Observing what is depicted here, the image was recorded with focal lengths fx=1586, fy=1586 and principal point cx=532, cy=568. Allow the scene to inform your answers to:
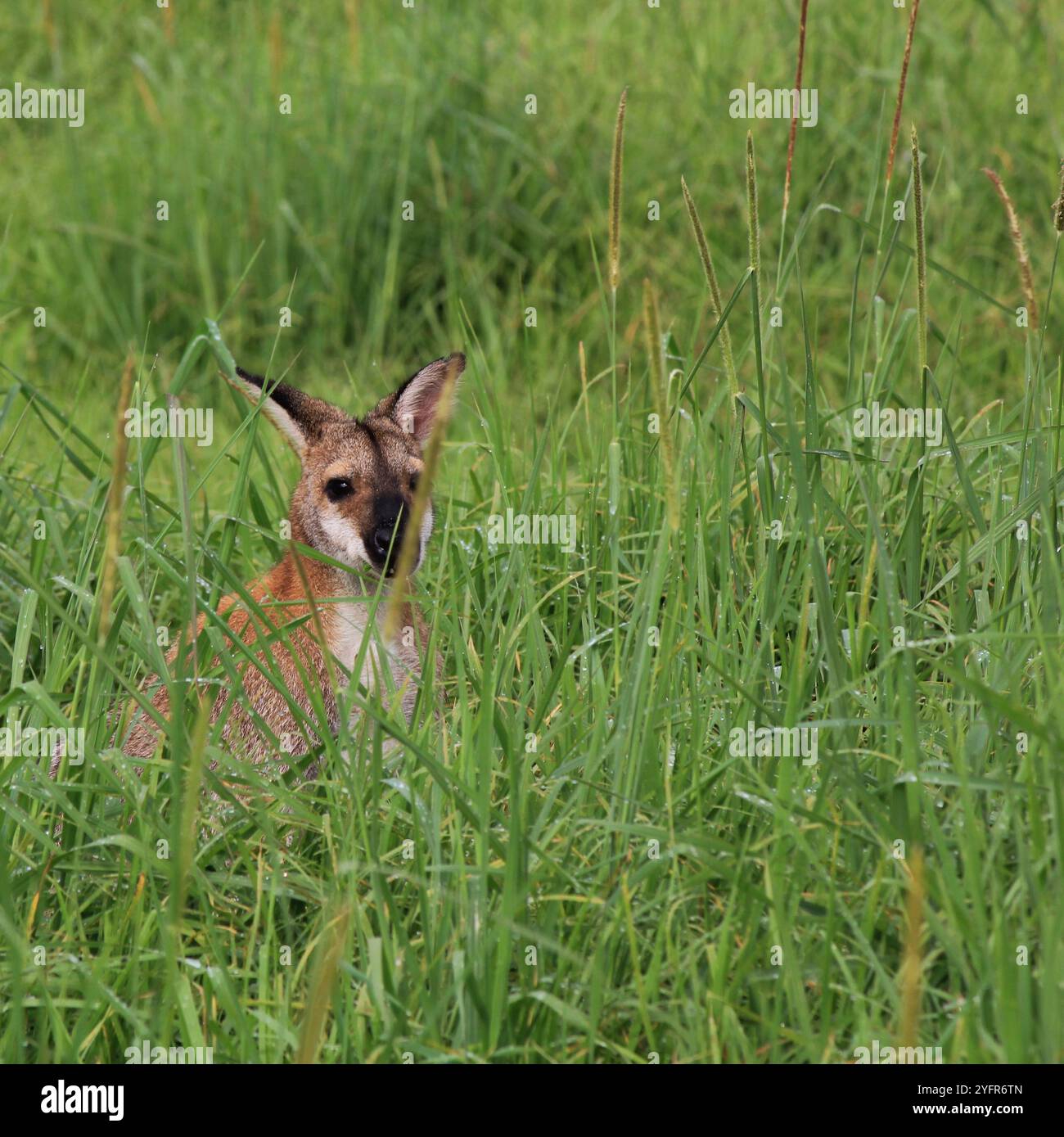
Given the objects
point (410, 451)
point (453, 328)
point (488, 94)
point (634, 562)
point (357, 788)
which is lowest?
point (357, 788)

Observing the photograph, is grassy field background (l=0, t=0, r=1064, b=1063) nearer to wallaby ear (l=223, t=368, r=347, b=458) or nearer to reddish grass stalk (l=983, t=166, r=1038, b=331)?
wallaby ear (l=223, t=368, r=347, b=458)

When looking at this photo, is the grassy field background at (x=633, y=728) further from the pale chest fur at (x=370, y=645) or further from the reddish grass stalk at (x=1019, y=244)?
the reddish grass stalk at (x=1019, y=244)

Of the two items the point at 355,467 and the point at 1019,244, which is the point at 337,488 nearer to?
the point at 355,467

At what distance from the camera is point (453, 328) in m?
8.46

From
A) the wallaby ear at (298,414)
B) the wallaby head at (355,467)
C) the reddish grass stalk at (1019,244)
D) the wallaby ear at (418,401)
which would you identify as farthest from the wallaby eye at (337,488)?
the reddish grass stalk at (1019,244)

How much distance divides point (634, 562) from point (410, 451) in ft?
3.51

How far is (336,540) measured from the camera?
17.6 feet

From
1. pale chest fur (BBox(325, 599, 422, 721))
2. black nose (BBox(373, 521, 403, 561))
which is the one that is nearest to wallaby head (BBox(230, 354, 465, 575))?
black nose (BBox(373, 521, 403, 561))

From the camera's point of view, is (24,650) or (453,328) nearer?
(24,650)

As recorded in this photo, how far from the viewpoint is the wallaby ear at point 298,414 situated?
5434 millimetres

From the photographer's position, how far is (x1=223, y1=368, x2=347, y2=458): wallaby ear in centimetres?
543

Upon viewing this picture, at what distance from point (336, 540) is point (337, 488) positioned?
20cm
